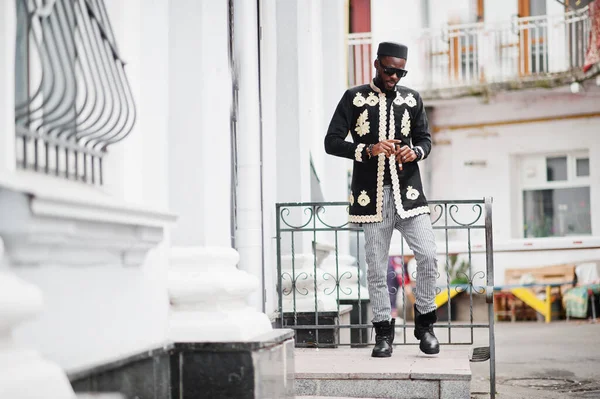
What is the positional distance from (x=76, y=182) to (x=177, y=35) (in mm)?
1193

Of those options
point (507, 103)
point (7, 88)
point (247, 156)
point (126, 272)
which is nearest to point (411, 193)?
point (247, 156)

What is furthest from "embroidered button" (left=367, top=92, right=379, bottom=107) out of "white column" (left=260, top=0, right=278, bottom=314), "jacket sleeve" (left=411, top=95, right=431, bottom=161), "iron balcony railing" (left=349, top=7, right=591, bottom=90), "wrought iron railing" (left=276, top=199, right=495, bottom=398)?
"iron balcony railing" (left=349, top=7, right=591, bottom=90)

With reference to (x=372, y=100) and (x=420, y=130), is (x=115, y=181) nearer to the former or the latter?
(x=372, y=100)

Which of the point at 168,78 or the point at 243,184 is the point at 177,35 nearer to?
the point at 168,78

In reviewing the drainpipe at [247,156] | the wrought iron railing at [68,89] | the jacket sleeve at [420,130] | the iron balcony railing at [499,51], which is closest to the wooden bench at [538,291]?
the iron balcony railing at [499,51]

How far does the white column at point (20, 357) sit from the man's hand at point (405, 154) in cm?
308

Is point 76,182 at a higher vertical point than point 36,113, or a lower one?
lower

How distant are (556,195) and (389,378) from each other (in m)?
14.8

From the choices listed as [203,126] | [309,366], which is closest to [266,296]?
[309,366]

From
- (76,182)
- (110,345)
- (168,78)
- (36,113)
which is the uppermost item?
(168,78)

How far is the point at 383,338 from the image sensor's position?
18.2 ft

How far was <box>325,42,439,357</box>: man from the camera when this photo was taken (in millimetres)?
5281

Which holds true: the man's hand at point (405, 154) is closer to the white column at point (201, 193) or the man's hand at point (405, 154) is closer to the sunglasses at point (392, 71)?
the sunglasses at point (392, 71)

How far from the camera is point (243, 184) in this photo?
6.35 meters
